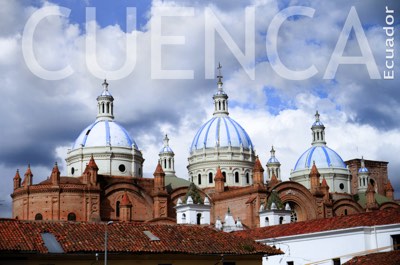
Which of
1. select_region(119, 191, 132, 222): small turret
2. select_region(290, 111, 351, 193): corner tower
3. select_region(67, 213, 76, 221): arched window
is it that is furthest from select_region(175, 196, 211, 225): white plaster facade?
select_region(290, 111, 351, 193): corner tower

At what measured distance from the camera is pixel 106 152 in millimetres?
63594

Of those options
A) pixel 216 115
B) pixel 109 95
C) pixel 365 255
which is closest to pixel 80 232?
pixel 365 255

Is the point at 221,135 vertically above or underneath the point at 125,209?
above

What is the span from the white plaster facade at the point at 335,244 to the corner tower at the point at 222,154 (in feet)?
114

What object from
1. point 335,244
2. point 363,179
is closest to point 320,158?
point 363,179

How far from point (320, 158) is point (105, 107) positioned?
2674 centimetres

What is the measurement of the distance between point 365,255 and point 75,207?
1304 inches

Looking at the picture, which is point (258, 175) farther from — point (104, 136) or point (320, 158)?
point (320, 158)

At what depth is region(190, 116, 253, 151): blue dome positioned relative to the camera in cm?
7281

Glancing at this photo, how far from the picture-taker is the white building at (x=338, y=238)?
32.7 m

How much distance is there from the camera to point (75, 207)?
191 feet

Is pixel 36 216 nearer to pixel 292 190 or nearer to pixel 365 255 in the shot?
pixel 292 190

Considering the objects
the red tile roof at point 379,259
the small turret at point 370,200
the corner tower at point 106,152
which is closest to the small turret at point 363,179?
the small turret at point 370,200

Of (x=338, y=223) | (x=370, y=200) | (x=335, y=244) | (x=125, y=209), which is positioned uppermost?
(x=370, y=200)
